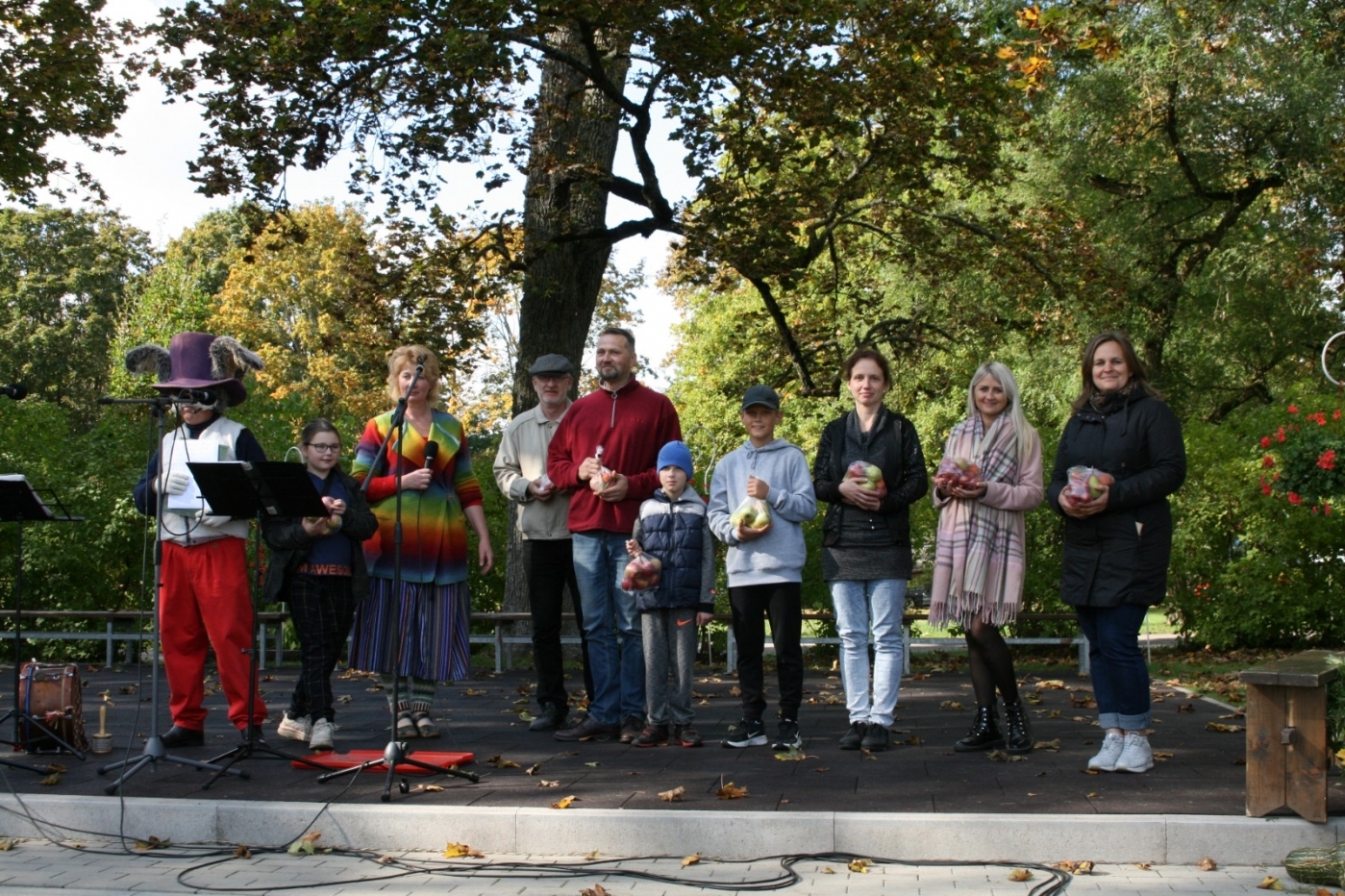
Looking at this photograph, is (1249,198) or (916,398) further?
(916,398)

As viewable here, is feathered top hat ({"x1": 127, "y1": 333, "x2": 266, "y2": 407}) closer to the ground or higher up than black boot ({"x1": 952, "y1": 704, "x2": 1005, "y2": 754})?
higher up

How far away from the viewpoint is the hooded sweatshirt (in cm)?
772

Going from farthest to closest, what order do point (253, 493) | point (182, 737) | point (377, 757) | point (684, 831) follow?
point (182, 737) → point (377, 757) → point (253, 493) → point (684, 831)

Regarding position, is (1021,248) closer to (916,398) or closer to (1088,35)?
(1088,35)

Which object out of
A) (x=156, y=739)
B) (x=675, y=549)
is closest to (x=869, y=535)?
(x=675, y=549)

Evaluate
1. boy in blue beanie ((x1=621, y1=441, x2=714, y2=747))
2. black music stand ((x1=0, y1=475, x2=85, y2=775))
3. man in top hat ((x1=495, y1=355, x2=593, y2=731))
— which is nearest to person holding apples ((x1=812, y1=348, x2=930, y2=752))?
boy in blue beanie ((x1=621, y1=441, x2=714, y2=747))

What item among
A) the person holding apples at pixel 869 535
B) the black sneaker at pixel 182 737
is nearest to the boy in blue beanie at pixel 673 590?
the person holding apples at pixel 869 535

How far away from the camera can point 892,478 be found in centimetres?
770

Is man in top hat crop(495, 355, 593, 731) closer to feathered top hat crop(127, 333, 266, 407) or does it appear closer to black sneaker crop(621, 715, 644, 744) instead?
black sneaker crop(621, 715, 644, 744)

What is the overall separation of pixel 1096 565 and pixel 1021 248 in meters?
10.8

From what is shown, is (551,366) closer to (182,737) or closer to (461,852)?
(182,737)

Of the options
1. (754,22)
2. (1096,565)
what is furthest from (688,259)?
(1096,565)

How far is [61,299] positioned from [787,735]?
186ft

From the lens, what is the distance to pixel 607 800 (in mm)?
6312
